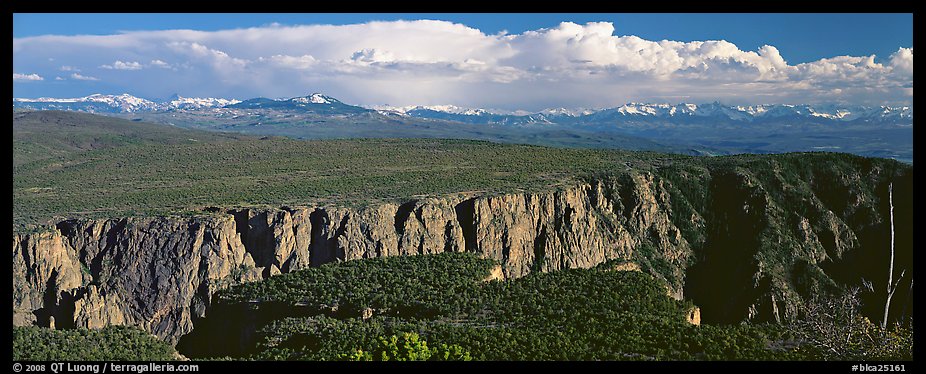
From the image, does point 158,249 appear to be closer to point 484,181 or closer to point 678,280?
point 484,181

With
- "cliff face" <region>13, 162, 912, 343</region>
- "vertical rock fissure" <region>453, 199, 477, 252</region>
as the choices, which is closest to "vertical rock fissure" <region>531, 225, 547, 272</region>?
"cliff face" <region>13, 162, 912, 343</region>

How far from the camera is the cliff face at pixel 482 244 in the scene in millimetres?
67500

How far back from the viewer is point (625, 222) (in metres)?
93.1

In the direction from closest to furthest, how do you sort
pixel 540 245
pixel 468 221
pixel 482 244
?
pixel 482 244, pixel 468 221, pixel 540 245

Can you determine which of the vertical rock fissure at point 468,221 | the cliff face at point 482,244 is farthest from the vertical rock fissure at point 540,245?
the vertical rock fissure at point 468,221

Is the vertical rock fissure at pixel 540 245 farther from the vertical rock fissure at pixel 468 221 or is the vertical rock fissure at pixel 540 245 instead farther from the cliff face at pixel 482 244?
the vertical rock fissure at pixel 468 221

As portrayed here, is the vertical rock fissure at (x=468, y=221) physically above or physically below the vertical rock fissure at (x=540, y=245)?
above

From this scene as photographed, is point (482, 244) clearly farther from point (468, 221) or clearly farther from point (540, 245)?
point (540, 245)

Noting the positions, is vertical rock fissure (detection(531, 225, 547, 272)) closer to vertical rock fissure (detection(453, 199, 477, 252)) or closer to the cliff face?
the cliff face

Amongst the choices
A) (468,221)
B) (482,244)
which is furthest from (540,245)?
(468,221)

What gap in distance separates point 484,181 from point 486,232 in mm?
13360

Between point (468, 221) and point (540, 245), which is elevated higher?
point (468, 221)

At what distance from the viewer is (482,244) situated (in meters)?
81.1
